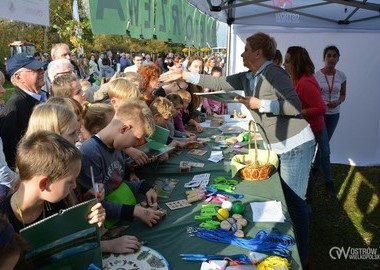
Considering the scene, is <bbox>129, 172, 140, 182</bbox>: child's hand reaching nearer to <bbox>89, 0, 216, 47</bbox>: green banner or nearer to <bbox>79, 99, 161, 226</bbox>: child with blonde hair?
<bbox>79, 99, 161, 226</bbox>: child with blonde hair

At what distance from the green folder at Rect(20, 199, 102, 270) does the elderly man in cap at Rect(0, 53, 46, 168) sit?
140cm

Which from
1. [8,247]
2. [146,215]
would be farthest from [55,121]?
[8,247]

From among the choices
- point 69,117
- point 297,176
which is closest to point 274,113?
point 297,176

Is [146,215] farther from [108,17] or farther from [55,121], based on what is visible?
[108,17]

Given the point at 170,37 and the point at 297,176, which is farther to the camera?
the point at 170,37

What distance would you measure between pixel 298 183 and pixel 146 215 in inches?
51.7

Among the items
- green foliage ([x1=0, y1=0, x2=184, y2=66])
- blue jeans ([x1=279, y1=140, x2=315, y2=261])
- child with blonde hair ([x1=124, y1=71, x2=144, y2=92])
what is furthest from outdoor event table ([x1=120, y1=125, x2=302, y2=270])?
green foliage ([x1=0, y1=0, x2=184, y2=66])

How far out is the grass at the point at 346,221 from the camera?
271 centimetres

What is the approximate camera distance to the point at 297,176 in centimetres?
246

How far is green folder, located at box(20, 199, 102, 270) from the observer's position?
3.15ft

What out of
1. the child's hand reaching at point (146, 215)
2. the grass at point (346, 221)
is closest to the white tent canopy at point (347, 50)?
the grass at point (346, 221)

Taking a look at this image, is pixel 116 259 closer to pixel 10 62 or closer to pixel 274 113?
pixel 274 113

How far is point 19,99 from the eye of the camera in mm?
2445

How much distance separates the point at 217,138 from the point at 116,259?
232 cm
